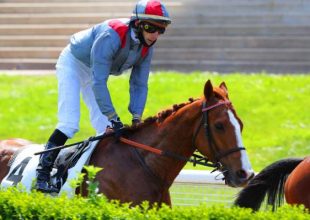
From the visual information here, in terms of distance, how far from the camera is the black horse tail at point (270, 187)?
7.37 metres

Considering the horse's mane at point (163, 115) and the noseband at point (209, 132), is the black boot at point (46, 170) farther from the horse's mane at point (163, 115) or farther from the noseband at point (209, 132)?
the noseband at point (209, 132)

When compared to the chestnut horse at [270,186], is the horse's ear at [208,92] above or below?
above

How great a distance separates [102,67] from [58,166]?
30.2 inches

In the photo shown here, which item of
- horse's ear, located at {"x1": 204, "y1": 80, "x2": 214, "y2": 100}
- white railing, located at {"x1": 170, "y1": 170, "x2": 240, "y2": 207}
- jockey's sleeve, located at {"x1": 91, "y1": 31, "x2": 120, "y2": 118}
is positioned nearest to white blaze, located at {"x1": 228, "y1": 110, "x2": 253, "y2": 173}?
horse's ear, located at {"x1": 204, "y1": 80, "x2": 214, "y2": 100}

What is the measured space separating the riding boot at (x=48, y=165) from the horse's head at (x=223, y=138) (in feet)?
3.46

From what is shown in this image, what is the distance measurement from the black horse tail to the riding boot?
1545 mm

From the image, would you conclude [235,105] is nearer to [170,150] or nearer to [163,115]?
[163,115]

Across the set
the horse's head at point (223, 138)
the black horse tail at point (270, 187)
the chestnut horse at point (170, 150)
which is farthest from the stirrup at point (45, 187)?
the black horse tail at point (270, 187)

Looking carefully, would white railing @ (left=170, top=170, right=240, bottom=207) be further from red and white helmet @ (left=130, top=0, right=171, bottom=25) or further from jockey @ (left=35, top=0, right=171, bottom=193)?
red and white helmet @ (left=130, top=0, right=171, bottom=25)

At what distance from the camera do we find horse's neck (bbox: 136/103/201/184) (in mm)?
6254

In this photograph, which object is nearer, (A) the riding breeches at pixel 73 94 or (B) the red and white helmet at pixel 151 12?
(B) the red and white helmet at pixel 151 12

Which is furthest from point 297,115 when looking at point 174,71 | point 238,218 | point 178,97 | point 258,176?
point 238,218

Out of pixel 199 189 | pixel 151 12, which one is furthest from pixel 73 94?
pixel 199 189

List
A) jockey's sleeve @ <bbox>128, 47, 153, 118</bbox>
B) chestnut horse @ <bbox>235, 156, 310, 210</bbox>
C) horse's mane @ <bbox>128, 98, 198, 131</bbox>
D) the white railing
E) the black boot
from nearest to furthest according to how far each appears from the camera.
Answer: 1. horse's mane @ <bbox>128, 98, 198, 131</bbox>
2. the black boot
3. jockey's sleeve @ <bbox>128, 47, 153, 118</bbox>
4. chestnut horse @ <bbox>235, 156, 310, 210</bbox>
5. the white railing
